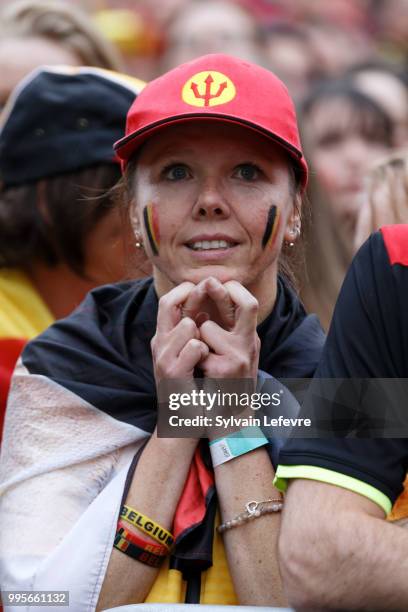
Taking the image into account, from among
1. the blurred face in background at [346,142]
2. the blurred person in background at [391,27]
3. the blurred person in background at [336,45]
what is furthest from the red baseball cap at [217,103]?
the blurred person in background at [391,27]

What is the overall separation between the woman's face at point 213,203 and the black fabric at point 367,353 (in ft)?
1.15

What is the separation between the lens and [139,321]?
288 centimetres

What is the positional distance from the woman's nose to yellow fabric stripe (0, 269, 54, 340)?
119 cm

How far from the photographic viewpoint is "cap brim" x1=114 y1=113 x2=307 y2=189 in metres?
2.64

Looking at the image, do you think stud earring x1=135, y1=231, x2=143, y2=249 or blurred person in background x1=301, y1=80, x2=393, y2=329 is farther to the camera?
blurred person in background x1=301, y1=80, x2=393, y2=329

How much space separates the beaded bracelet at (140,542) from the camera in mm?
2512

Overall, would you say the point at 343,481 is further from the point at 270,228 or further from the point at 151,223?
the point at 151,223

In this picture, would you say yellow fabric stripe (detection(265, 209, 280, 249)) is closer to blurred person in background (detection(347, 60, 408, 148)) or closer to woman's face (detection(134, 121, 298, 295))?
woman's face (detection(134, 121, 298, 295))

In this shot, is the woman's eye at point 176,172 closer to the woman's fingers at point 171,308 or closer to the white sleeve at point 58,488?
the woman's fingers at point 171,308

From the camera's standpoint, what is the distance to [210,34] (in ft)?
23.4

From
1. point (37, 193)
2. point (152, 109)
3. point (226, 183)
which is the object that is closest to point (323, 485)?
point (226, 183)

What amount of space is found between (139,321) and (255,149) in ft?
1.79

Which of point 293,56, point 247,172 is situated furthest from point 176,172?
point 293,56

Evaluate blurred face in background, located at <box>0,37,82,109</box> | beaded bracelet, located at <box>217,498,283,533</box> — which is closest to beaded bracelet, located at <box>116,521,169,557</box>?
beaded bracelet, located at <box>217,498,283,533</box>
